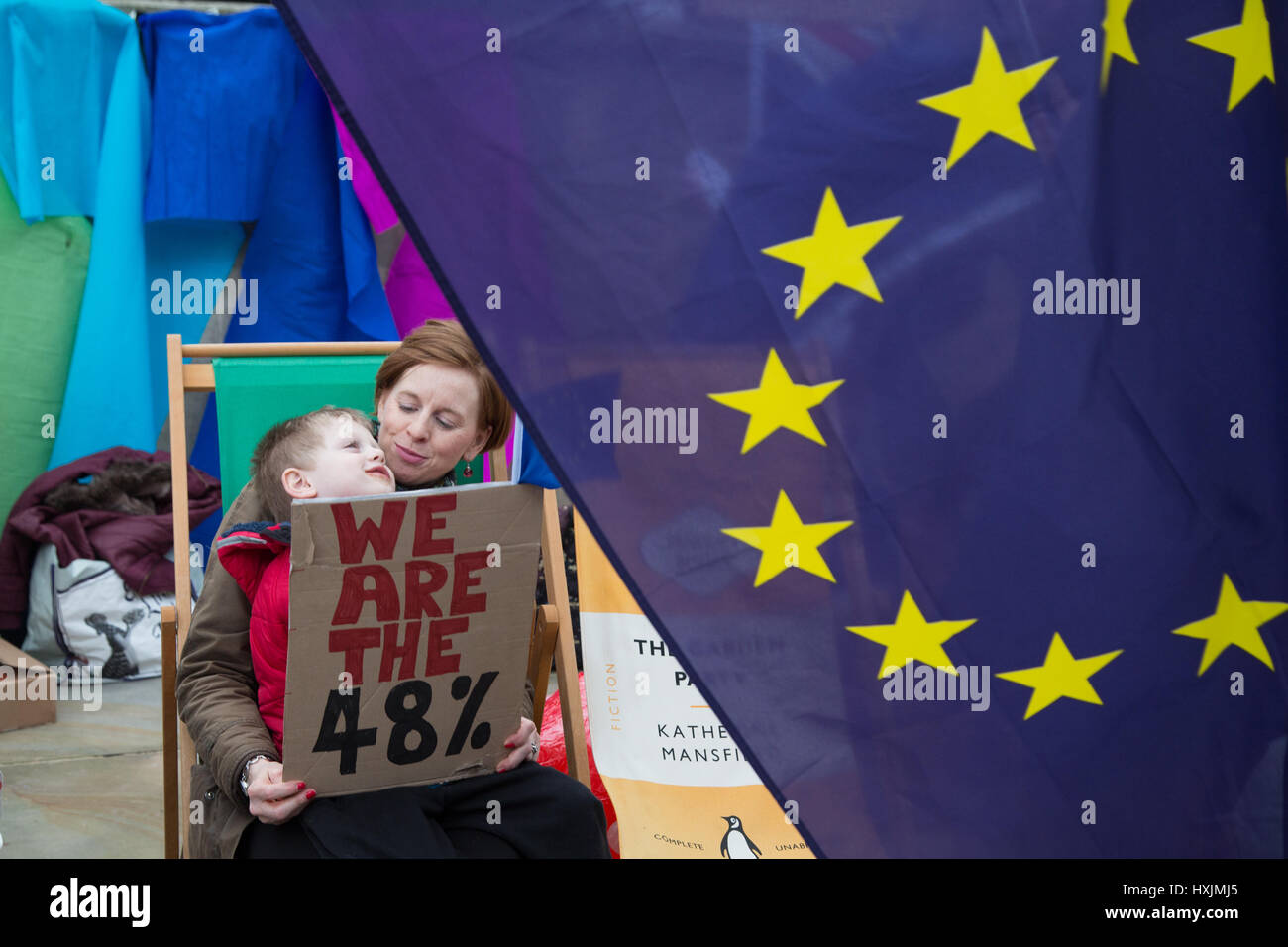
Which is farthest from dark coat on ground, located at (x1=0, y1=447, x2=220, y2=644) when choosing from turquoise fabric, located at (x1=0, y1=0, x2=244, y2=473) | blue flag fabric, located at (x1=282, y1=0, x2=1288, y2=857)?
blue flag fabric, located at (x1=282, y1=0, x2=1288, y2=857)

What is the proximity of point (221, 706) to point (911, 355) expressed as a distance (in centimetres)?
107

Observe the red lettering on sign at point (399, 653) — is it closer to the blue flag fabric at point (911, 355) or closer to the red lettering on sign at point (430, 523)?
the red lettering on sign at point (430, 523)

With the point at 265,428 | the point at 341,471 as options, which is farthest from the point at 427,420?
the point at 265,428

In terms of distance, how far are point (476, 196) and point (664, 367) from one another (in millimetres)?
212

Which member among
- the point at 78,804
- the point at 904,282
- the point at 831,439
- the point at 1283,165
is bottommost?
the point at 78,804

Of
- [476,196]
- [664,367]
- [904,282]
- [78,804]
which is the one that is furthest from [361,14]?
[78,804]

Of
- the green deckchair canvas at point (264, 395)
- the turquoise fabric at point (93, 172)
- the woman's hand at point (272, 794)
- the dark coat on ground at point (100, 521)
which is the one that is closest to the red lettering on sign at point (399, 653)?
the woman's hand at point (272, 794)

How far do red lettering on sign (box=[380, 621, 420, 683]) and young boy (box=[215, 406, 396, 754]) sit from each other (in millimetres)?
243

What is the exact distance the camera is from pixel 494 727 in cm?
143

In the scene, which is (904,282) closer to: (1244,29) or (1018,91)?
(1018,91)

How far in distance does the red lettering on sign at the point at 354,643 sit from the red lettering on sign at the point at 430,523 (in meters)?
0.11

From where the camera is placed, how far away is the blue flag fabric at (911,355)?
920 millimetres

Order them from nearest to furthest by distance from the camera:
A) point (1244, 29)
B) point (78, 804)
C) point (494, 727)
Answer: point (1244, 29) → point (494, 727) → point (78, 804)

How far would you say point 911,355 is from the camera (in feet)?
3.19
